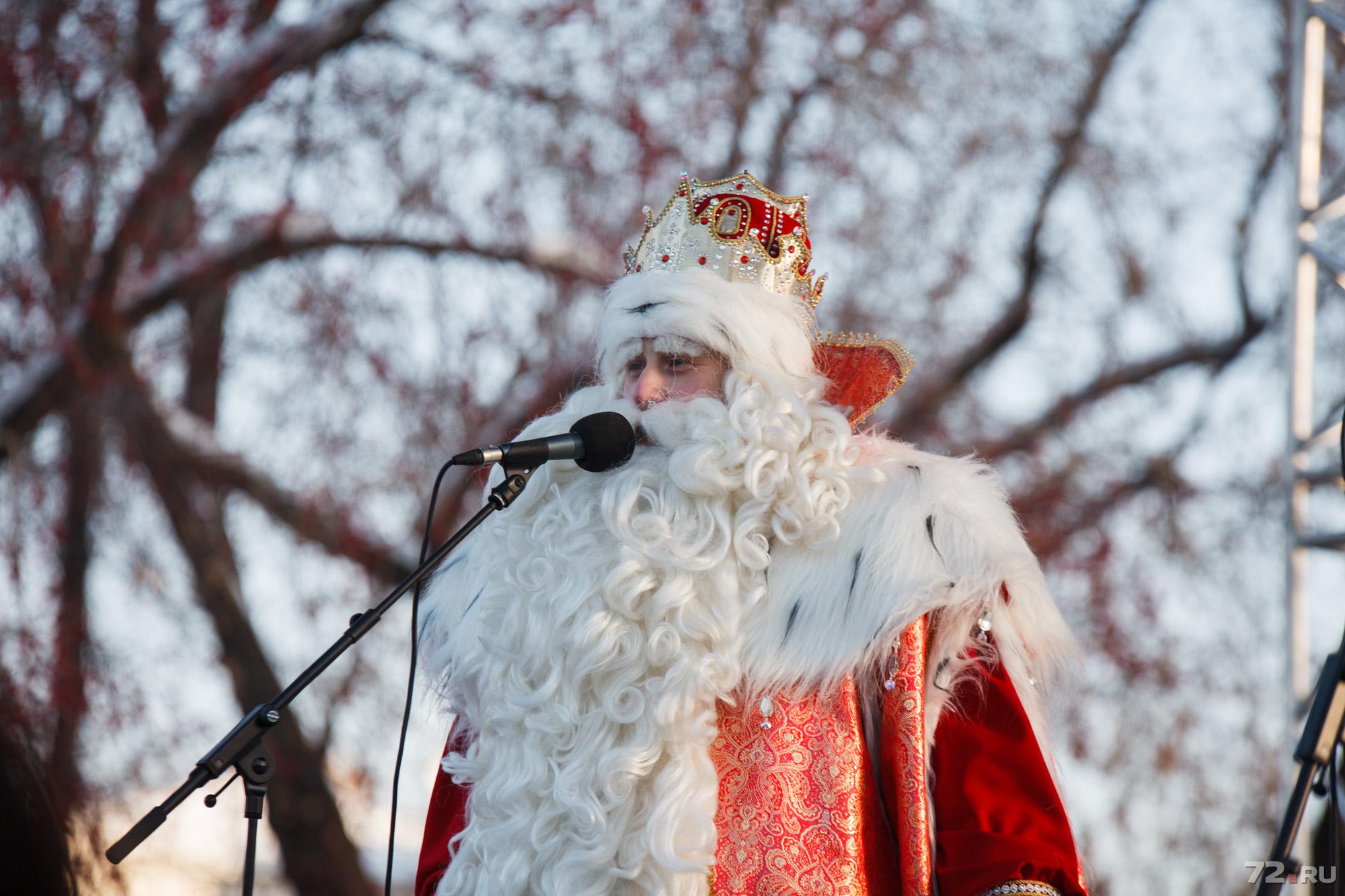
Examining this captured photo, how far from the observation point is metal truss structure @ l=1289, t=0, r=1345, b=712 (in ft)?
13.8

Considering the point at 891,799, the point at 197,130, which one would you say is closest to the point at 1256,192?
the point at 197,130

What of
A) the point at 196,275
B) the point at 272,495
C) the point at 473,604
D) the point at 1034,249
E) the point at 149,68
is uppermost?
the point at 149,68

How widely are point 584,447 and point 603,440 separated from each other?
33mm

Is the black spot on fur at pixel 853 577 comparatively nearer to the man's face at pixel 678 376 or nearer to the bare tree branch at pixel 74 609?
the man's face at pixel 678 376

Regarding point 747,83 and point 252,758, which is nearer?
point 252,758

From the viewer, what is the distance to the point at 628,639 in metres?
2.27

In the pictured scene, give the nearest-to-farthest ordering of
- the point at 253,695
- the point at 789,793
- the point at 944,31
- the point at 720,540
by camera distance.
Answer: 1. the point at 789,793
2. the point at 720,540
3. the point at 253,695
4. the point at 944,31

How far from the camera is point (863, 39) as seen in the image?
7480 millimetres

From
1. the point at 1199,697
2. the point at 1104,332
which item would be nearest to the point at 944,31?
the point at 1104,332

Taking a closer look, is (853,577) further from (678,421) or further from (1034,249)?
(1034,249)

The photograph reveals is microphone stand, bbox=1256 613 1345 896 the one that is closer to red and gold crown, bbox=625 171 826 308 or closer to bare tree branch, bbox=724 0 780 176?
red and gold crown, bbox=625 171 826 308

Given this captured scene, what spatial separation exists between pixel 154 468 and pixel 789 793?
5.20 meters

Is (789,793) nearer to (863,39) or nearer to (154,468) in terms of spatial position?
(154,468)

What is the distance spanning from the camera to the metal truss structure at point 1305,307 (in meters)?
4.21
